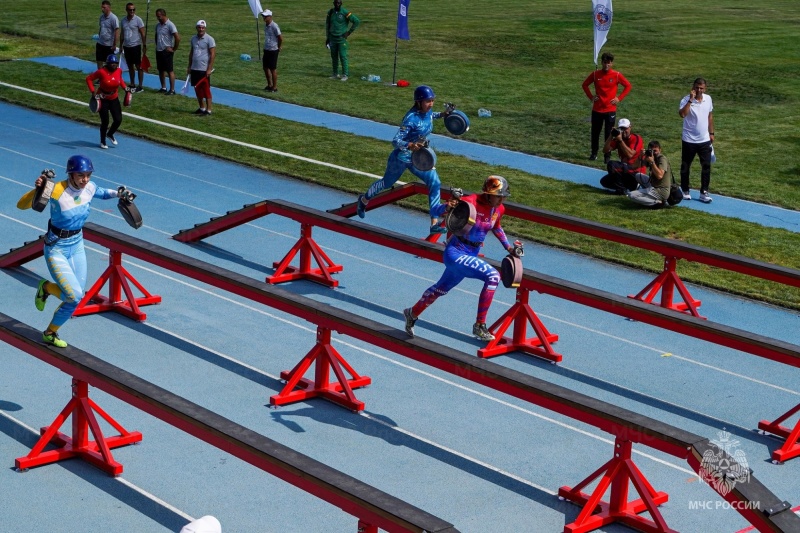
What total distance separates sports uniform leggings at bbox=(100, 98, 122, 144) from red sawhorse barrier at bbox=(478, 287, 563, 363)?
1049cm

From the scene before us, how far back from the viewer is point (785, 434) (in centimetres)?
1029

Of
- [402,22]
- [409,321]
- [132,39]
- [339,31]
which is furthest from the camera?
[402,22]

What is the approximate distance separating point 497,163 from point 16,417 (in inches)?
489

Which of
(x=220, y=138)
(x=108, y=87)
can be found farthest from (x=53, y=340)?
(x=220, y=138)

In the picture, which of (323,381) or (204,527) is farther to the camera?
(323,381)

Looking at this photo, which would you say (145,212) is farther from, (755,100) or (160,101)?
(755,100)

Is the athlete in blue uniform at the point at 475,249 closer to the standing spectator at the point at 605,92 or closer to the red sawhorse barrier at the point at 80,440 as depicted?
the red sawhorse barrier at the point at 80,440

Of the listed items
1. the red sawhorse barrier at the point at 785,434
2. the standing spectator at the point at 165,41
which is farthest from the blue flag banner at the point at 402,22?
the red sawhorse barrier at the point at 785,434

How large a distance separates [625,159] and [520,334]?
7.14 metres

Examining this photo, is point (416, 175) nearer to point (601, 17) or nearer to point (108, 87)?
point (108, 87)

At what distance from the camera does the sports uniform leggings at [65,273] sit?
10.0 metres

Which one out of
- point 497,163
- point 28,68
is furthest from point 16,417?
point 28,68

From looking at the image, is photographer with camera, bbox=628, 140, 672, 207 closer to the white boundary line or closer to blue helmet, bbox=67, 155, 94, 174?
the white boundary line

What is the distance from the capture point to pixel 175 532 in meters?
8.20
